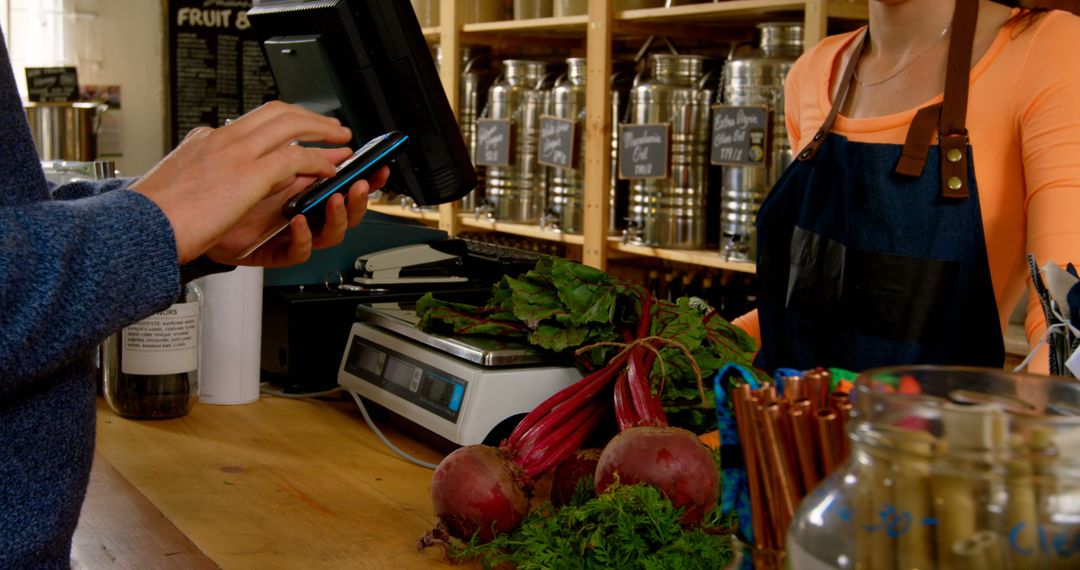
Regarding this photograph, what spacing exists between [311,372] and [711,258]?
4.19ft

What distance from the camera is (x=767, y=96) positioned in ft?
8.32

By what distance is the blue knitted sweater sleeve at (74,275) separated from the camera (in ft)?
2.43

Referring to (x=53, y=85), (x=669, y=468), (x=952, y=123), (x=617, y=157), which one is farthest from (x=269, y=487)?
(x=53, y=85)

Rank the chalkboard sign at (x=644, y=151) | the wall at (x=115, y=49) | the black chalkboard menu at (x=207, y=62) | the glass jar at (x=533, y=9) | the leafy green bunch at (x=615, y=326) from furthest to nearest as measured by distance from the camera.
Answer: the black chalkboard menu at (x=207, y=62), the wall at (x=115, y=49), the glass jar at (x=533, y=9), the chalkboard sign at (x=644, y=151), the leafy green bunch at (x=615, y=326)

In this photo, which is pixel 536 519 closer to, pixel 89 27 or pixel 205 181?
pixel 205 181

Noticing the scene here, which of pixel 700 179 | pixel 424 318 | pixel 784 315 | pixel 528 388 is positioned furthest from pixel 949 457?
pixel 700 179

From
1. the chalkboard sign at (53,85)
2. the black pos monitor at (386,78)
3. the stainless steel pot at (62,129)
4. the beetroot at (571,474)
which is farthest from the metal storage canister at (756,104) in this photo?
the chalkboard sign at (53,85)

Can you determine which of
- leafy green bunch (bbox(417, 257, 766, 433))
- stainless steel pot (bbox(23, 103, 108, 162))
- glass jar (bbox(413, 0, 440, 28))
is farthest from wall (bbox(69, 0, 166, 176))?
leafy green bunch (bbox(417, 257, 766, 433))

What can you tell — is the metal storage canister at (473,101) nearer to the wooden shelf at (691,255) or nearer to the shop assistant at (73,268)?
the wooden shelf at (691,255)

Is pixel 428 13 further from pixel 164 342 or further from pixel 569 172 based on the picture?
pixel 164 342

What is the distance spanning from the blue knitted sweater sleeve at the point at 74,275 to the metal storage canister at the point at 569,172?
237 cm

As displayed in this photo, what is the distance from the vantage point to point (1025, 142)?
158 centimetres

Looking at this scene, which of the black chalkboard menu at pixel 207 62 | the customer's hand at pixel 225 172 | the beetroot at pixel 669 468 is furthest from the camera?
the black chalkboard menu at pixel 207 62

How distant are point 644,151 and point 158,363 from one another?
5.18 ft
